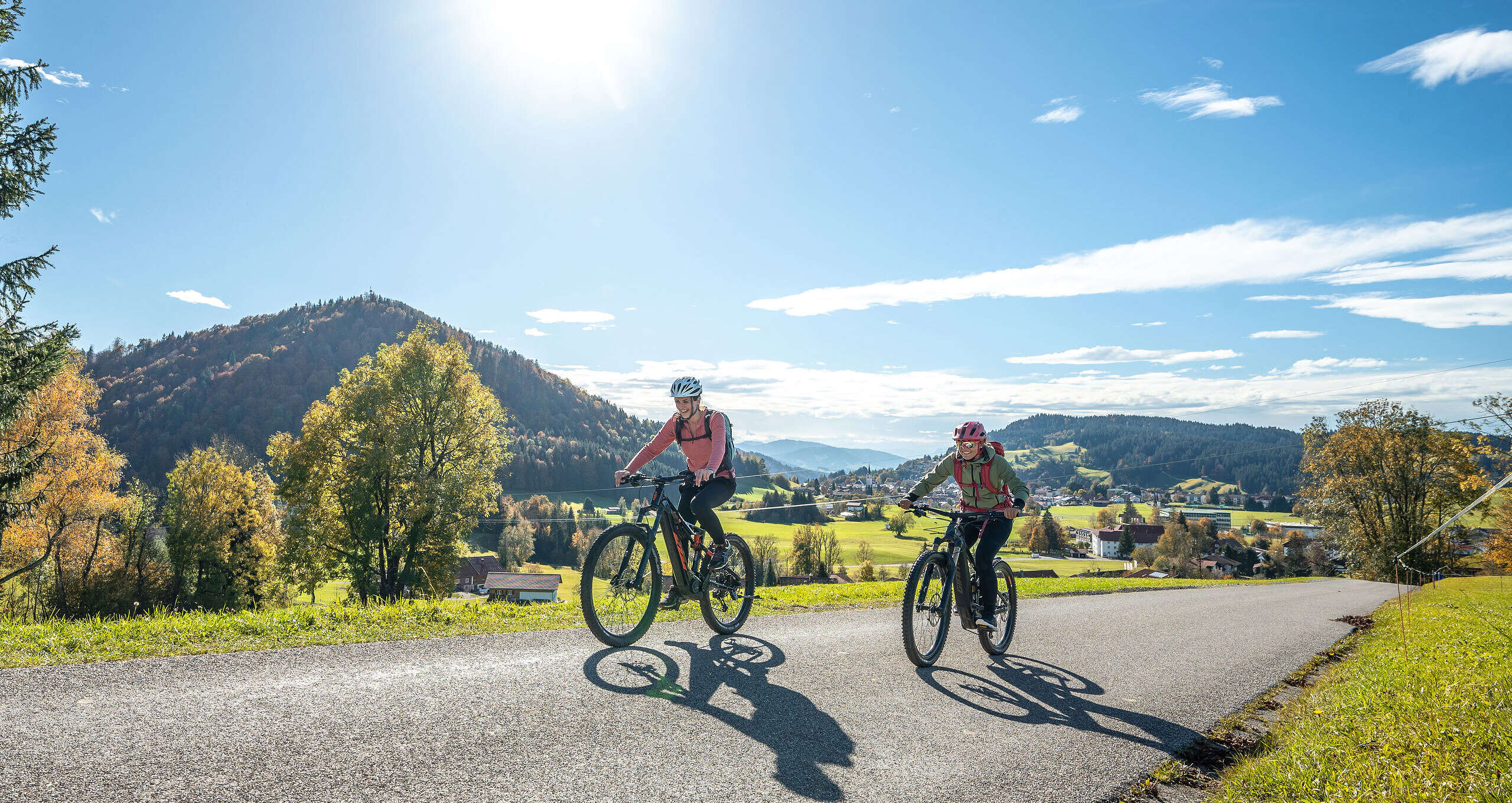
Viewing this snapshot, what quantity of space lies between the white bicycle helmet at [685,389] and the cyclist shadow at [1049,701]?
344cm

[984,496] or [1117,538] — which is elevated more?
[984,496]

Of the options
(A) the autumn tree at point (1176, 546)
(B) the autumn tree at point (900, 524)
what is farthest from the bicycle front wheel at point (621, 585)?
(A) the autumn tree at point (1176, 546)

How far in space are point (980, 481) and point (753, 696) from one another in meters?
3.43

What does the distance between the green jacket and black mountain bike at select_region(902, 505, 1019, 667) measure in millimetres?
170

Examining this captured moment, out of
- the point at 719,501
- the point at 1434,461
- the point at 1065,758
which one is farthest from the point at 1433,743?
the point at 1434,461

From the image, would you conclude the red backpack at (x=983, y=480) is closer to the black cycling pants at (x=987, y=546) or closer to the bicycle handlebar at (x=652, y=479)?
the black cycling pants at (x=987, y=546)

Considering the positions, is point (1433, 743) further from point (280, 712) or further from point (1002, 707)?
point (280, 712)

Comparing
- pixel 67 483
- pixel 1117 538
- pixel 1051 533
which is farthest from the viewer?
pixel 1117 538

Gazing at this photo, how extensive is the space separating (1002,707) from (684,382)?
4184 mm

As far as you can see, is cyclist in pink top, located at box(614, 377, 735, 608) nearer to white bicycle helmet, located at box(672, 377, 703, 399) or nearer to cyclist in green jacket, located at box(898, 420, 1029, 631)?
white bicycle helmet, located at box(672, 377, 703, 399)

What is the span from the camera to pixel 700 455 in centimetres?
746

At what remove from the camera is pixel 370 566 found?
70.2 feet

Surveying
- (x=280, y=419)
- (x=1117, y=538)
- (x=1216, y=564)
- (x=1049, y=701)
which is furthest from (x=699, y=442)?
(x=280, y=419)

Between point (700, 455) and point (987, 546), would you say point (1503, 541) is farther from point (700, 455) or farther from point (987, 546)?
point (700, 455)
